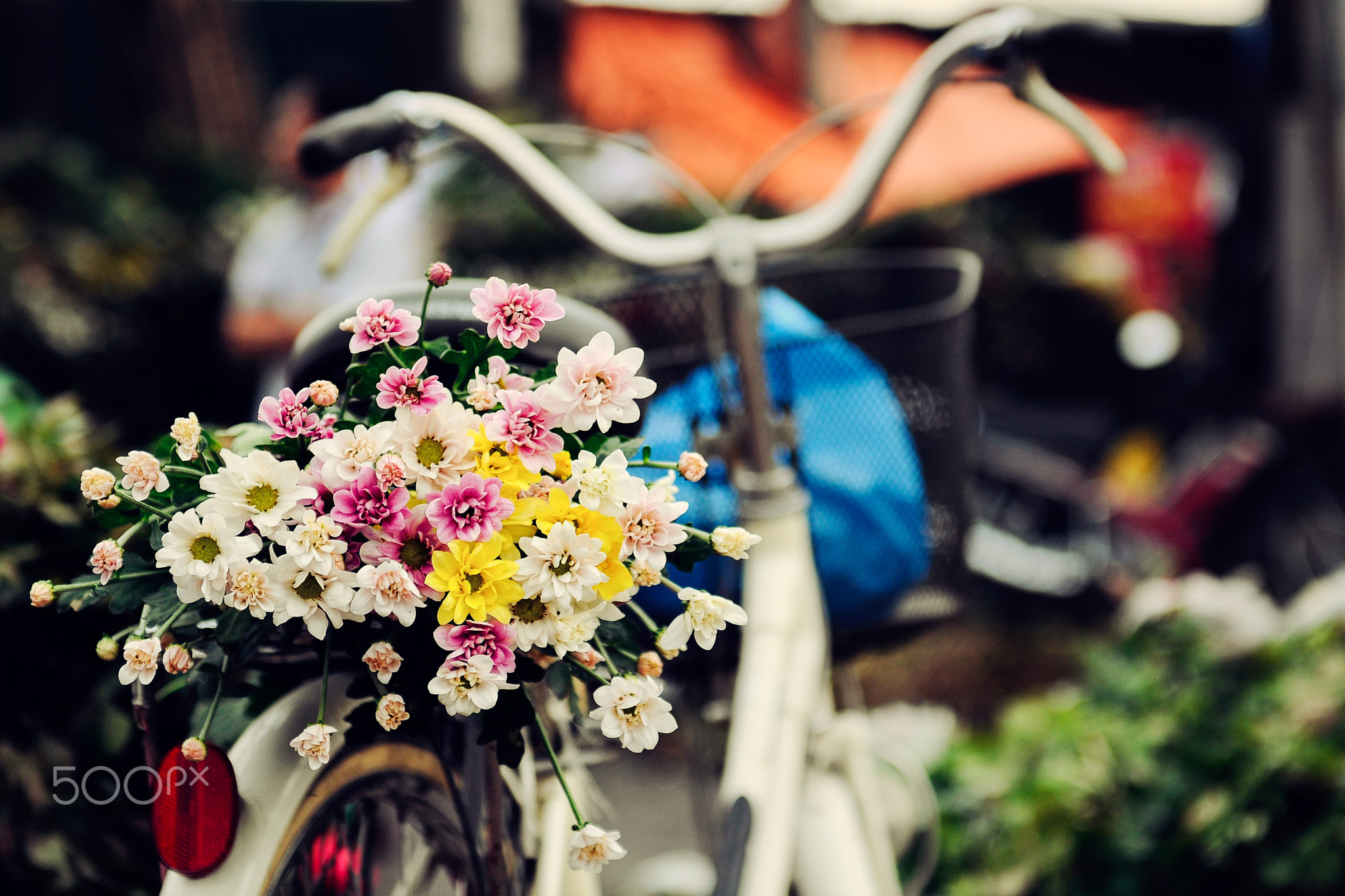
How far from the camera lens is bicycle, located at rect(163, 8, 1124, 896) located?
927 mm

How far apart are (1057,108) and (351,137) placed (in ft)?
3.16

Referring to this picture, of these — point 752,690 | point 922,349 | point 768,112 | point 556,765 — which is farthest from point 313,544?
point 768,112

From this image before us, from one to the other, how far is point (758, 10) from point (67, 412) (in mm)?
4880

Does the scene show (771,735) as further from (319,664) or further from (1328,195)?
(1328,195)

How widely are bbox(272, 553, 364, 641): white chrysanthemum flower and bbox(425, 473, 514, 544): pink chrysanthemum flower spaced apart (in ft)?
0.26

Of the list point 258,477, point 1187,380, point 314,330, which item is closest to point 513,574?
point 258,477

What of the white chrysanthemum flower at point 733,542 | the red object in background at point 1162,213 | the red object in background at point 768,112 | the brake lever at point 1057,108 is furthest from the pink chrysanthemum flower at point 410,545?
the red object in background at point 1162,213

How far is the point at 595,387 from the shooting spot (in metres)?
0.82

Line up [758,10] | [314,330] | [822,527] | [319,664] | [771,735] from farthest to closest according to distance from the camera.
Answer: [758,10]
[822,527]
[771,735]
[314,330]
[319,664]

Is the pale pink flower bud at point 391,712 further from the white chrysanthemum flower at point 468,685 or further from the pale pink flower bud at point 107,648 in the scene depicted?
the pale pink flower bud at point 107,648

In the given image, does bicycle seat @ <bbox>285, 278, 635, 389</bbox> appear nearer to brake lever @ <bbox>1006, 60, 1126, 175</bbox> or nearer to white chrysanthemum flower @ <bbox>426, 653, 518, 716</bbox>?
white chrysanthemum flower @ <bbox>426, 653, 518, 716</bbox>

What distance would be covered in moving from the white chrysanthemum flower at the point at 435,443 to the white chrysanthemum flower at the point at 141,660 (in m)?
0.21

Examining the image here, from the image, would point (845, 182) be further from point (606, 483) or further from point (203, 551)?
point (203, 551)

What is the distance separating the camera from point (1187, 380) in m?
5.01
